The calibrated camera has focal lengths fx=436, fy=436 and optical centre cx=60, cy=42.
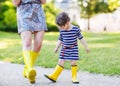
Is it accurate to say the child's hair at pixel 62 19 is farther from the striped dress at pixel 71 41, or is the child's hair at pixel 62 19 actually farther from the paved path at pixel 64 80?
the paved path at pixel 64 80

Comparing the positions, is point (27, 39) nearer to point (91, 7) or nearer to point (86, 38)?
point (86, 38)

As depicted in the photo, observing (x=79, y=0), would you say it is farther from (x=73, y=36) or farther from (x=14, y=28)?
(x=73, y=36)

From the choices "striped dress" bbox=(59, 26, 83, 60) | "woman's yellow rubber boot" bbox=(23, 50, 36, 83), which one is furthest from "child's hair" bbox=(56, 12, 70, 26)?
"woman's yellow rubber boot" bbox=(23, 50, 36, 83)

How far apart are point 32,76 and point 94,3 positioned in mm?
49811

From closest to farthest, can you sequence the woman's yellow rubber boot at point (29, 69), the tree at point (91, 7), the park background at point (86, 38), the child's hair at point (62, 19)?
the woman's yellow rubber boot at point (29, 69) → the child's hair at point (62, 19) → the park background at point (86, 38) → the tree at point (91, 7)

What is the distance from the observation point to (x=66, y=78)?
7.84 m

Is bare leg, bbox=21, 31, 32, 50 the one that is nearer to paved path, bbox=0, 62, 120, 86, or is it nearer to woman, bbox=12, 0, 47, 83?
woman, bbox=12, 0, 47, 83

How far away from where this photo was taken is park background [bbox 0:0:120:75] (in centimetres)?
1033

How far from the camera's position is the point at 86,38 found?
26.3m

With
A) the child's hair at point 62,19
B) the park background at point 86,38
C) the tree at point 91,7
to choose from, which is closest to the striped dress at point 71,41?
Answer: the child's hair at point 62,19

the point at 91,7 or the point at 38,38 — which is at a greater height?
the point at 38,38

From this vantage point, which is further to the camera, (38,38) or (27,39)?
(38,38)

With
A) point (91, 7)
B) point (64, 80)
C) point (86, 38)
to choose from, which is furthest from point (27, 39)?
point (91, 7)

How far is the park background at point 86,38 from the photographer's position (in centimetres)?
1033
